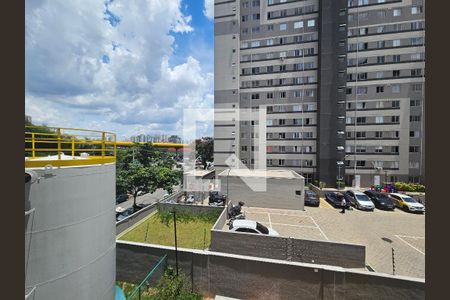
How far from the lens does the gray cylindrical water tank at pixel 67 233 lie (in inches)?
151

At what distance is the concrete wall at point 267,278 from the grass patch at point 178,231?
2575 millimetres

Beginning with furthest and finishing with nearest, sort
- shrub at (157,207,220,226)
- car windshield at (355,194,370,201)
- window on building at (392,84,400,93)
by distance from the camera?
window on building at (392,84,400,93)
car windshield at (355,194,370,201)
shrub at (157,207,220,226)

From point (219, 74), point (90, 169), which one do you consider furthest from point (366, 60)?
point (90, 169)

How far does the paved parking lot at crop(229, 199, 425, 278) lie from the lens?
→ 1068cm

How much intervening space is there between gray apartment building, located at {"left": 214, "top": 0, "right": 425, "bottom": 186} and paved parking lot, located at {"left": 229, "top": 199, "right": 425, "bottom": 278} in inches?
466

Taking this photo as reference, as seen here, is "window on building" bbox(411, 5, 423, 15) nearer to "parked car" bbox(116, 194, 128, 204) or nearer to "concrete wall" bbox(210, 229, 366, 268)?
"concrete wall" bbox(210, 229, 366, 268)

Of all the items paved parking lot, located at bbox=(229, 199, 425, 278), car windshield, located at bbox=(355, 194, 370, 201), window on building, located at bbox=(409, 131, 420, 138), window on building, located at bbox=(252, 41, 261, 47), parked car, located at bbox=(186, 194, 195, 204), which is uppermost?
window on building, located at bbox=(252, 41, 261, 47)

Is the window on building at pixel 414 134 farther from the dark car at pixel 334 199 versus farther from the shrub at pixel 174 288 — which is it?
the shrub at pixel 174 288

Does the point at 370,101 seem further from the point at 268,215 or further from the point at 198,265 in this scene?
the point at 198,265

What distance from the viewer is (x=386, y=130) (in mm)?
28359

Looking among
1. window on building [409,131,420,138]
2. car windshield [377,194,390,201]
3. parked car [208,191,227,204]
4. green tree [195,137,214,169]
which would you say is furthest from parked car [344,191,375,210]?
green tree [195,137,214,169]

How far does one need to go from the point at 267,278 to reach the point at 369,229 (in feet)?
36.5

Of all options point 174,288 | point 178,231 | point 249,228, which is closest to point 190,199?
point 178,231

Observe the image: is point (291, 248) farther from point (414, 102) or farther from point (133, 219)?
point (414, 102)
